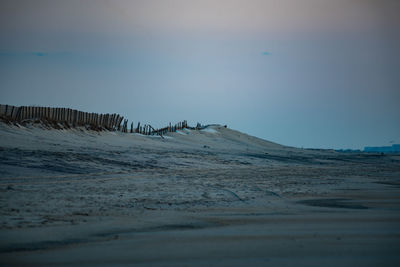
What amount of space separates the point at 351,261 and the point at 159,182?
21.2ft

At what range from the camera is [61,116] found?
61.3ft

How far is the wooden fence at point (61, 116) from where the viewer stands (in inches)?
633

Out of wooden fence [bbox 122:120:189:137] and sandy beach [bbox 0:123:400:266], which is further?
wooden fence [bbox 122:120:189:137]

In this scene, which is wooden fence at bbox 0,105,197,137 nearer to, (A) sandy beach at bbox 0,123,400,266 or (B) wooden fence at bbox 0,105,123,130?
(B) wooden fence at bbox 0,105,123,130

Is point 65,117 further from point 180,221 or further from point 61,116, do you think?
point 180,221

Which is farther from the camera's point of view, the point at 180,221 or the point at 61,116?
the point at 61,116

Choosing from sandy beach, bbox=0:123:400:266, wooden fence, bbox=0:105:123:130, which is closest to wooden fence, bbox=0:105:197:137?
wooden fence, bbox=0:105:123:130

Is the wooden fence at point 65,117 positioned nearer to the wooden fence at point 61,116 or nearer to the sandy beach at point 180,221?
the wooden fence at point 61,116

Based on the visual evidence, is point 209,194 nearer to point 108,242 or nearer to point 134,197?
point 134,197

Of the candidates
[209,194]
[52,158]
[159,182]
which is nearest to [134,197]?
[209,194]

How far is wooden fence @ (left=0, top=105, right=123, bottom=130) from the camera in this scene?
52.7 ft

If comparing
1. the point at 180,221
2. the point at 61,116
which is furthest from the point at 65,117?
the point at 180,221

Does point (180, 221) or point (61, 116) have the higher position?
point (61, 116)

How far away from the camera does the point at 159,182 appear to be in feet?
29.6
